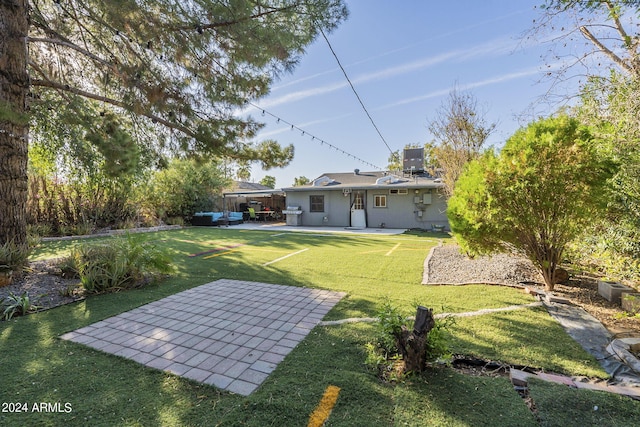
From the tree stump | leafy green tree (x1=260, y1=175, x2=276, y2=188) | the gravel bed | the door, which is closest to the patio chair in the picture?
the door

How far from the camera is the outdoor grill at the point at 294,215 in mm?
16719

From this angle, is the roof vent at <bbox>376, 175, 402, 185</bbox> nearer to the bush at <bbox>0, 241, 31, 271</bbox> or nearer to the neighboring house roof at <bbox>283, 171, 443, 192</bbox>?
the neighboring house roof at <bbox>283, 171, 443, 192</bbox>

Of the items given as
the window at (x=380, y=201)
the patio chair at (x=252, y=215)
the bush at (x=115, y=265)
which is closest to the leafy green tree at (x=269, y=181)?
the patio chair at (x=252, y=215)

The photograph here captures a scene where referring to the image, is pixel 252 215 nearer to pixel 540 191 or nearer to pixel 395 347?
pixel 540 191

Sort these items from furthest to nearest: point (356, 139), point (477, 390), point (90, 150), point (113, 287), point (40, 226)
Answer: point (356, 139)
point (40, 226)
point (90, 150)
point (113, 287)
point (477, 390)

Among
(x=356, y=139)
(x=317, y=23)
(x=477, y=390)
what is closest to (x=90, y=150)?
→ (x=317, y=23)

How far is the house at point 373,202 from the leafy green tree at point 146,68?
9.22m

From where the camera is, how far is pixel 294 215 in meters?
16.8

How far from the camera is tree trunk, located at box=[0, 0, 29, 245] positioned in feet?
14.7

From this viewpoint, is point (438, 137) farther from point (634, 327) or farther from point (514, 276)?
point (634, 327)

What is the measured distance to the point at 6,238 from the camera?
4738mm

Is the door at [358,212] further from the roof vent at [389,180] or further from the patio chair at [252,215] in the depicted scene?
the patio chair at [252,215]

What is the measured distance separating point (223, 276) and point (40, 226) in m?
9.28

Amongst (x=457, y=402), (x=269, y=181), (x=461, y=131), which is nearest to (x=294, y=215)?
(x=461, y=131)
